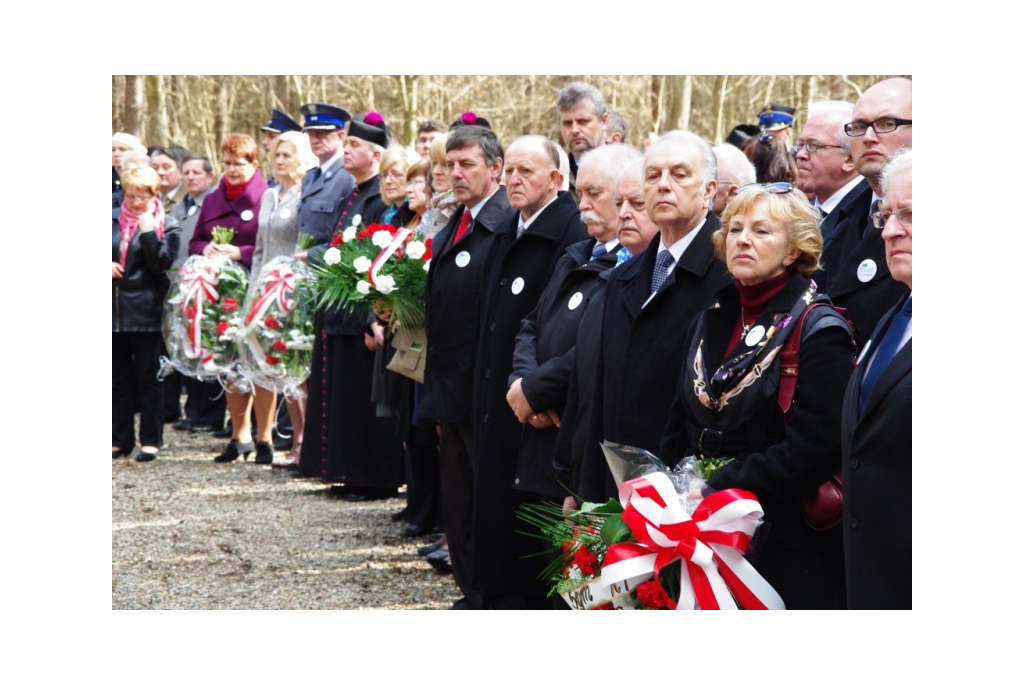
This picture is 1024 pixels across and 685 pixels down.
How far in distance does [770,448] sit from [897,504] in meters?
0.45

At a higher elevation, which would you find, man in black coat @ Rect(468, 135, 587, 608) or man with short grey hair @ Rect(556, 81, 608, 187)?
man with short grey hair @ Rect(556, 81, 608, 187)

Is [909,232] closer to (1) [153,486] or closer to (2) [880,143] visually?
(2) [880,143]

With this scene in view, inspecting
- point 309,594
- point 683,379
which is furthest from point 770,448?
point 309,594

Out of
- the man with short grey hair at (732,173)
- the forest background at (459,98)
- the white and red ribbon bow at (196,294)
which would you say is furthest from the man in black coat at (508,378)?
the forest background at (459,98)

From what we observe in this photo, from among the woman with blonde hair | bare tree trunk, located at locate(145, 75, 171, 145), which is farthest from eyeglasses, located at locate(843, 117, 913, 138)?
bare tree trunk, located at locate(145, 75, 171, 145)

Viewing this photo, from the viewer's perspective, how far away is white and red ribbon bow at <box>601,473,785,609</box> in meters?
3.63

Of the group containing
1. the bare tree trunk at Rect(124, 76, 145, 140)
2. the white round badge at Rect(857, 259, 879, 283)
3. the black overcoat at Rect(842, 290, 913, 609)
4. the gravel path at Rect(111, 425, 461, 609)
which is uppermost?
the bare tree trunk at Rect(124, 76, 145, 140)

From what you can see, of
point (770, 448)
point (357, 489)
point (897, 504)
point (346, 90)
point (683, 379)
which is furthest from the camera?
point (346, 90)

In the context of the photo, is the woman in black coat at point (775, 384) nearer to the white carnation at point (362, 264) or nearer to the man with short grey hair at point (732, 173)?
the man with short grey hair at point (732, 173)

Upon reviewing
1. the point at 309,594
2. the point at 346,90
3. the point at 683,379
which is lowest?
the point at 309,594

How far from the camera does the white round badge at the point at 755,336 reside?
3801 millimetres

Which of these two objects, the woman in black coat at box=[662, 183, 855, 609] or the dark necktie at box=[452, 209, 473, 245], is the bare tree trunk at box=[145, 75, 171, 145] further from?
the woman in black coat at box=[662, 183, 855, 609]

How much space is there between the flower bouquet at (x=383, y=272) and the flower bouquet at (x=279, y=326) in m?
1.89

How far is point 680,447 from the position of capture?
4148 millimetres
